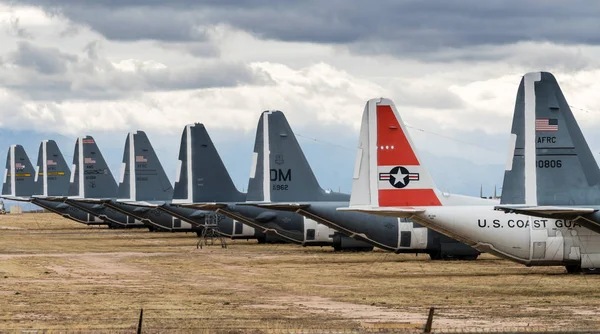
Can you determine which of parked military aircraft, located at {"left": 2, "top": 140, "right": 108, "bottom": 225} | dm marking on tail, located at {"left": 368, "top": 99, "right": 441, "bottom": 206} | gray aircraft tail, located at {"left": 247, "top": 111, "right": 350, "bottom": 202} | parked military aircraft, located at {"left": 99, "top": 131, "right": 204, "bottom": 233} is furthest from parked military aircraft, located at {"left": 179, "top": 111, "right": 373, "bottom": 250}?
parked military aircraft, located at {"left": 2, "top": 140, "right": 108, "bottom": 225}

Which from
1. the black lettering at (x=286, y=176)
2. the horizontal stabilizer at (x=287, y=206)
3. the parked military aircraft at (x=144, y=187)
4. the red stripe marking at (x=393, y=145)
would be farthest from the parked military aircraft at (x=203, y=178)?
the red stripe marking at (x=393, y=145)

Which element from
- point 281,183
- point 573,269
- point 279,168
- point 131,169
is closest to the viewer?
point 573,269

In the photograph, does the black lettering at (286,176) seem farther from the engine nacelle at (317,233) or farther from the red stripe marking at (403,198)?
the red stripe marking at (403,198)

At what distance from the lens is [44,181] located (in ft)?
423

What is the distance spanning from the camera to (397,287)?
140ft

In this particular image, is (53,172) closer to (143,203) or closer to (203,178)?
(143,203)

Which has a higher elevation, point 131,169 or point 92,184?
point 131,169

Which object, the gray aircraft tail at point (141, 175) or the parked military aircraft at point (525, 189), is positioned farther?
the gray aircraft tail at point (141, 175)

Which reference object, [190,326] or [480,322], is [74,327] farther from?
[480,322]

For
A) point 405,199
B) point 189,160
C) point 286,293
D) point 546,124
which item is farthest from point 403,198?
point 189,160

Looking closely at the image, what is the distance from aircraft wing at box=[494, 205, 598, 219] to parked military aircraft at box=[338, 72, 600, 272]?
31 millimetres

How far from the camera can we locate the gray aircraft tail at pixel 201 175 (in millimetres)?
80000

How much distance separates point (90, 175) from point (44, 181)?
60.4 feet

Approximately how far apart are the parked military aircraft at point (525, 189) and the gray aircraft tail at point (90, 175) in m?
66.6
